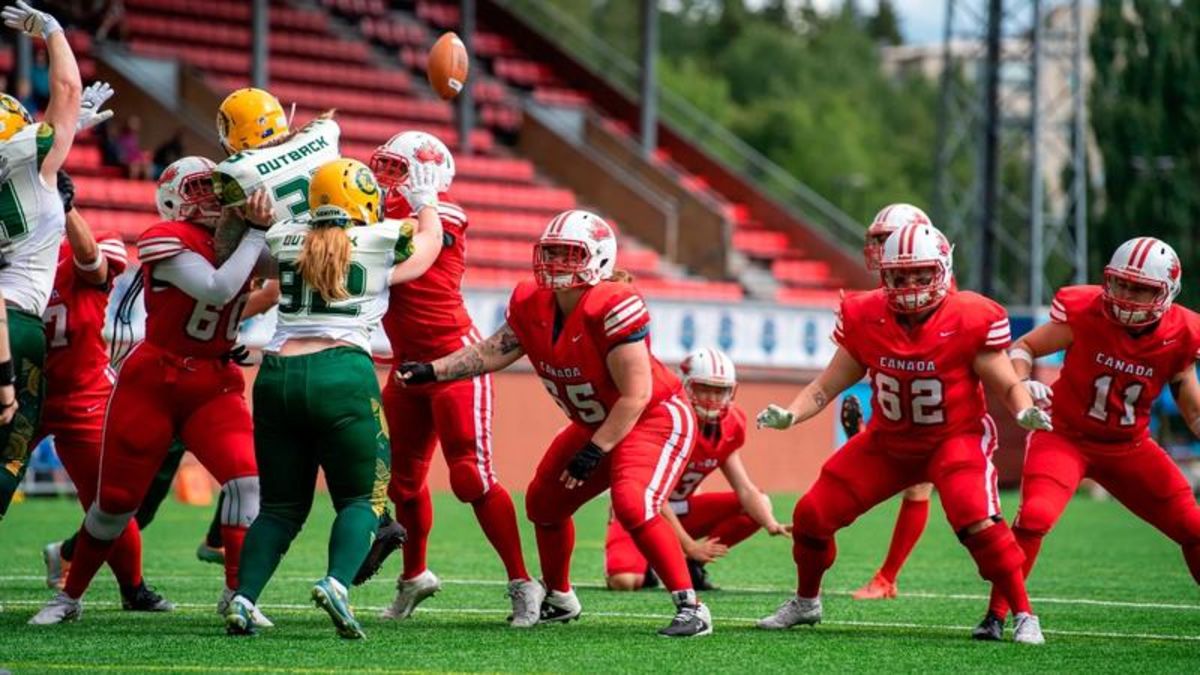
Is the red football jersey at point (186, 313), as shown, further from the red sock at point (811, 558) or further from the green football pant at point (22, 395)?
the red sock at point (811, 558)

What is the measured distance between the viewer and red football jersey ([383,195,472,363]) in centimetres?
879

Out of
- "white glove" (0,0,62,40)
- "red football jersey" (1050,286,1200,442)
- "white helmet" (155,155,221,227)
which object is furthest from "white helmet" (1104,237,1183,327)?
"white glove" (0,0,62,40)

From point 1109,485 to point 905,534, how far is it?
1.70 metres

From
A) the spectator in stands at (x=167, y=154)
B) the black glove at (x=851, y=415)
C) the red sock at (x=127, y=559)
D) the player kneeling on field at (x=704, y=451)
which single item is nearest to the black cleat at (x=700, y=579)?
the player kneeling on field at (x=704, y=451)

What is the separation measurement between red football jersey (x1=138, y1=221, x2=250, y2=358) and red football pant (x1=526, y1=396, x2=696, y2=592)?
1.41 m

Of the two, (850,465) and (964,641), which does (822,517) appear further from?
(964,641)

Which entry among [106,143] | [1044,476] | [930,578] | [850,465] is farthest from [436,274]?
[106,143]

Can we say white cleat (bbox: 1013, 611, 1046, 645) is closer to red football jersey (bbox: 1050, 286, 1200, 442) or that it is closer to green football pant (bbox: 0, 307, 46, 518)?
red football jersey (bbox: 1050, 286, 1200, 442)

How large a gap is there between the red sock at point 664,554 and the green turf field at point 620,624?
237mm

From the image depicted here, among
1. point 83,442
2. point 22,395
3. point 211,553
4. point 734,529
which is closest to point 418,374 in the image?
point 22,395

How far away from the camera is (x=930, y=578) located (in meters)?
11.6

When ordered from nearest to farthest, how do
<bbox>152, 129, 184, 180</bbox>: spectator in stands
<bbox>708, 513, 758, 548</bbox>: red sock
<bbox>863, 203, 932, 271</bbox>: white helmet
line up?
<bbox>863, 203, 932, 271</bbox>: white helmet
<bbox>708, 513, 758, 548</bbox>: red sock
<bbox>152, 129, 184, 180</bbox>: spectator in stands

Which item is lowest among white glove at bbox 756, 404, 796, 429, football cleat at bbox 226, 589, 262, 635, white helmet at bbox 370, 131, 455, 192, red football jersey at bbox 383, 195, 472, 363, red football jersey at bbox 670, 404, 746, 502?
football cleat at bbox 226, 589, 262, 635

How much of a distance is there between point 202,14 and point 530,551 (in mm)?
14107
